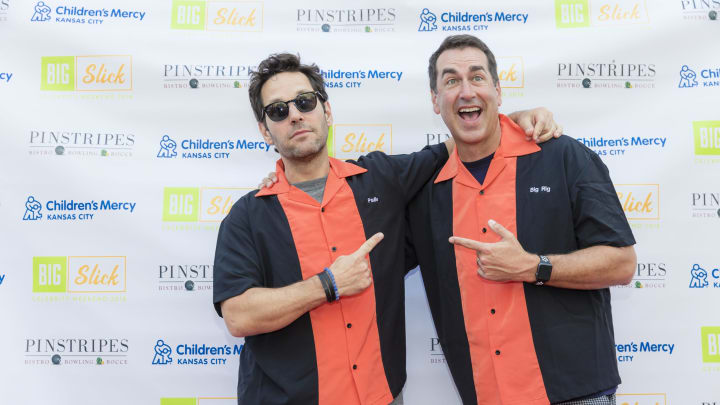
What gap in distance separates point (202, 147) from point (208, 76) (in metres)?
0.43

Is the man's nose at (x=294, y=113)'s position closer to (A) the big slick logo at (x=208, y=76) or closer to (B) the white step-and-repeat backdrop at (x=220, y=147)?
(B) the white step-and-repeat backdrop at (x=220, y=147)

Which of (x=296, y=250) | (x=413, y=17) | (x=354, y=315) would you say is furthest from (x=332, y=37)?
(x=354, y=315)

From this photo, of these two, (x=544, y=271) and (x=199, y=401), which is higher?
(x=544, y=271)

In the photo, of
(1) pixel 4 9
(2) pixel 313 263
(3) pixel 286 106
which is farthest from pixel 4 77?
(2) pixel 313 263

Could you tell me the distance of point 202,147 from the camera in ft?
9.83

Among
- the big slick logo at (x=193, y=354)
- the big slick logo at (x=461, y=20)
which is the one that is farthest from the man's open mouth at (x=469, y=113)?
the big slick logo at (x=193, y=354)

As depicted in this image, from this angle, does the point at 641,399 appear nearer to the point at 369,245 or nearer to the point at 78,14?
the point at 369,245

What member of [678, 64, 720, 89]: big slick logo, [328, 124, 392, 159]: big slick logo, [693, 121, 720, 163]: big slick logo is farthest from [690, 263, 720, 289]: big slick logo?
[328, 124, 392, 159]: big slick logo

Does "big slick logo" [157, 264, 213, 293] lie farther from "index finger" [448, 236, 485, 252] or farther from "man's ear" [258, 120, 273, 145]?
"index finger" [448, 236, 485, 252]

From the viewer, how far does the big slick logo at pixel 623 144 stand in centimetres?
286

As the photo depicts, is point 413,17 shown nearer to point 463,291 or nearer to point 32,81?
point 463,291

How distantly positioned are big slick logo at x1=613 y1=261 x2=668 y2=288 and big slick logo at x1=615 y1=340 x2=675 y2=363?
0.32 metres

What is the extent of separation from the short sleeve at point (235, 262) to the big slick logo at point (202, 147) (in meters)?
0.84

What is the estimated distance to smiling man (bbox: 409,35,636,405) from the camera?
6.47 feet
